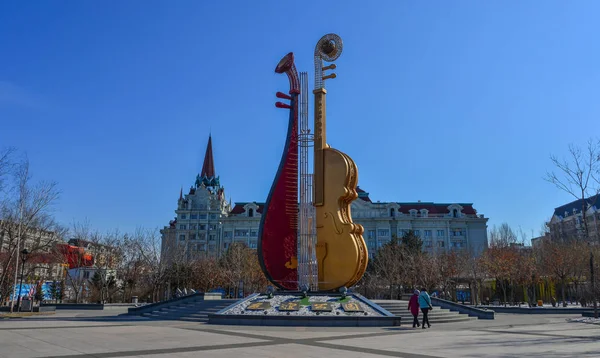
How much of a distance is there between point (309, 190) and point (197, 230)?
5619 centimetres

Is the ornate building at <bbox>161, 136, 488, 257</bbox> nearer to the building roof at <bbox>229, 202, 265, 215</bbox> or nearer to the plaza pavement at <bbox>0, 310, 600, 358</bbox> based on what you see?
the building roof at <bbox>229, 202, 265, 215</bbox>

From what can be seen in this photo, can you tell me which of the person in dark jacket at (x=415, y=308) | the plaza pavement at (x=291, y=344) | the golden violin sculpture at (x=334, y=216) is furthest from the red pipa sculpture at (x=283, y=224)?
the plaza pavement at (x=291, y=344)

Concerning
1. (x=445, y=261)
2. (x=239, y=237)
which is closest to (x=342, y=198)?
(x=445, y=261)

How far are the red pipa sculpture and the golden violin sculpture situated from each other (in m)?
1.02

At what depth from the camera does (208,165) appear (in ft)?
255

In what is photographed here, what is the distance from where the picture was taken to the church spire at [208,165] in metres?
76.8

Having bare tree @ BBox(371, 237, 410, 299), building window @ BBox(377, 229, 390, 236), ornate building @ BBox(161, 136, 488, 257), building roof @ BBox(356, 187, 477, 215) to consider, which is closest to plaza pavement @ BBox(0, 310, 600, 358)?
bare tree @ BBox(371, 237, 410, 299)

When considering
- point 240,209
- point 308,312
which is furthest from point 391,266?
point 240,209

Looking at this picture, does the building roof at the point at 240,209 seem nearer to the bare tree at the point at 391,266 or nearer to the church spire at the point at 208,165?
the church spire at the point at 208,165

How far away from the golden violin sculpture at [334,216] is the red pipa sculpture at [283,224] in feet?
3.34

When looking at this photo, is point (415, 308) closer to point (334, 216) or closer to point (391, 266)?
point (334, 216)

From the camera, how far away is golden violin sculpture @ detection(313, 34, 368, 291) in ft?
58.4

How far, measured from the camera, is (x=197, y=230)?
72375 mm

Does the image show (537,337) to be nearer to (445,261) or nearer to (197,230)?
(445,261)
